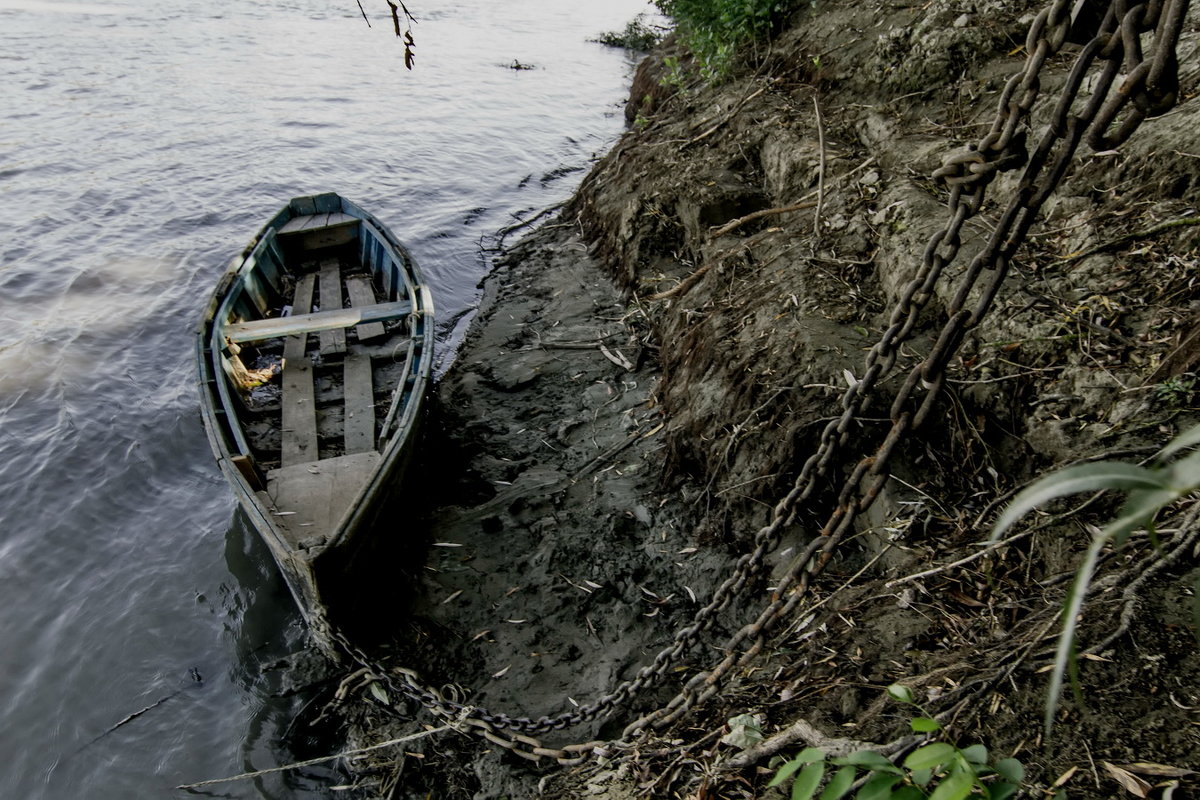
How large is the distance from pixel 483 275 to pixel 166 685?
7.11 m

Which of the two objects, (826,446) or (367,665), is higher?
(826,446)

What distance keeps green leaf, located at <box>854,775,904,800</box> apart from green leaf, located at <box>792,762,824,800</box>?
86 millimetres

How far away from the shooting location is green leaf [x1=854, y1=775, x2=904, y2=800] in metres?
1.50

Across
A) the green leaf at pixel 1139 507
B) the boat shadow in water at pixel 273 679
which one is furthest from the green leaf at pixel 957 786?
the boat shadow in water at pixel 273 679

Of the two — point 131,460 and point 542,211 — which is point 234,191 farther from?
point 131,460

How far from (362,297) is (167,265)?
163 inches

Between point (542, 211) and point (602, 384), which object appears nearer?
point (602, 384)

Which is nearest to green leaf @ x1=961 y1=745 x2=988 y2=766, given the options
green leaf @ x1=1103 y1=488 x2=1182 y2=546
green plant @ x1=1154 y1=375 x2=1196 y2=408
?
green leaf @ x1=1103 y1=488 x2=1182 y2=546

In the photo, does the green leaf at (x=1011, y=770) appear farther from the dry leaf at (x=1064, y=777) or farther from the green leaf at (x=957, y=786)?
the dry leaf at (x=1064, y=777)

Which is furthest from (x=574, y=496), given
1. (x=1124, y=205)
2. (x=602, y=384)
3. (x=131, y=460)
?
(x=131, y=460)

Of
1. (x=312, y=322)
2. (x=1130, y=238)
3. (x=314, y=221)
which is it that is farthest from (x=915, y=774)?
(x=314, y=221)

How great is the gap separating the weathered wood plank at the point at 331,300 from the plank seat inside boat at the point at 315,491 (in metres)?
2.24

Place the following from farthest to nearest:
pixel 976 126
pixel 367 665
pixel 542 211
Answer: pixel 542 211, pixel 976 126, pixel 367 665

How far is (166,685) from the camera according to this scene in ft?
16.2
